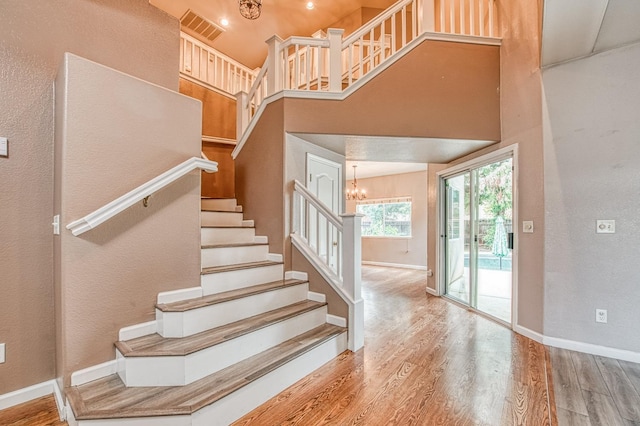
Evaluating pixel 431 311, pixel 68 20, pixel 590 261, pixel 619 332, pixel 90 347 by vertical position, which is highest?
pixel 68 20

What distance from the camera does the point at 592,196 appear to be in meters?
2.59

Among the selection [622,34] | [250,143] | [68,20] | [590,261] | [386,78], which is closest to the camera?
[68,20]

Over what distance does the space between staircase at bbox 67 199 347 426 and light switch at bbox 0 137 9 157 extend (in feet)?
4.11

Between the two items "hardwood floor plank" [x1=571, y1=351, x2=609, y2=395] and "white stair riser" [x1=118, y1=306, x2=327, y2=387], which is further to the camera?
"hardwood floor plank" [x1=571, y1=351, x2=609, y2=395]

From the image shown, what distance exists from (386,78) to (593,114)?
1926 millimetres

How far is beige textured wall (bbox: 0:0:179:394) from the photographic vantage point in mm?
1764

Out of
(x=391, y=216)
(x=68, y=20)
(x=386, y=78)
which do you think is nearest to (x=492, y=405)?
(x=386, y=78)

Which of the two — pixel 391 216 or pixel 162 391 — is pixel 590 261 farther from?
pixel 391 216

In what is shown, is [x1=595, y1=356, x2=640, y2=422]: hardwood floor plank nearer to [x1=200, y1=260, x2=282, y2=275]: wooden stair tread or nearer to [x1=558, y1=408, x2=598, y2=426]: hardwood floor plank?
[x1=558, y1=408, x2=598, y2=426]: hardwood floor plank

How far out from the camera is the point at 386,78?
10.6 feet

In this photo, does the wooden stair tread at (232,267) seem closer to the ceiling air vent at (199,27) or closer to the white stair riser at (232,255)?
the white stair riser at (232,255)

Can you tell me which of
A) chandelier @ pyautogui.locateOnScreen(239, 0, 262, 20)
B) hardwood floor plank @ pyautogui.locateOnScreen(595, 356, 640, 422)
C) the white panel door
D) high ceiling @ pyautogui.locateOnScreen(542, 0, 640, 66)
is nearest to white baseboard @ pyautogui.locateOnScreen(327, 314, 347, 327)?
the white panel door

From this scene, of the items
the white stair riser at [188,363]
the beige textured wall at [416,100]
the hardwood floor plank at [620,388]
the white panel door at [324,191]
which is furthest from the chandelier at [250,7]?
the hardwood floor plank at [620,388]

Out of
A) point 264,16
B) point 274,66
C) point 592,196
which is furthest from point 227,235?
point 264,16
